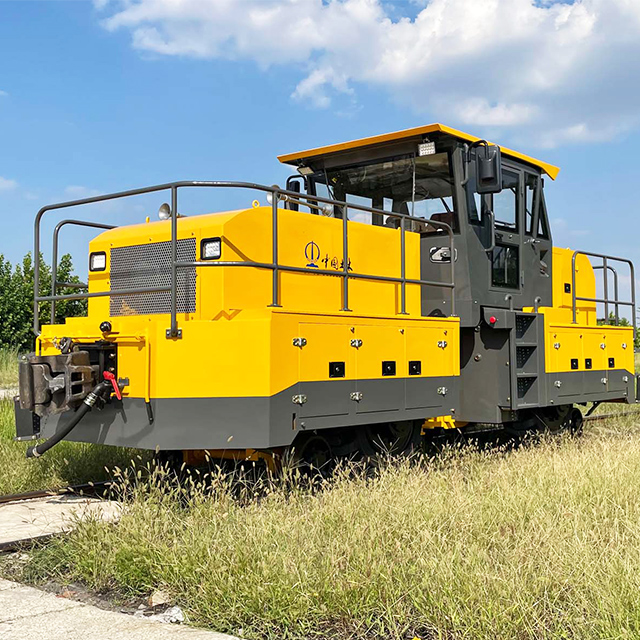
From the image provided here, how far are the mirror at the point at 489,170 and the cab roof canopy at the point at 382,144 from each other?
0.42 meters

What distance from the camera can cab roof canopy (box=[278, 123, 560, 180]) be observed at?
821 cm

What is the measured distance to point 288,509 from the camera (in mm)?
5395

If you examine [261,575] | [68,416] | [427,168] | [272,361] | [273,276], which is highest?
[427,168]

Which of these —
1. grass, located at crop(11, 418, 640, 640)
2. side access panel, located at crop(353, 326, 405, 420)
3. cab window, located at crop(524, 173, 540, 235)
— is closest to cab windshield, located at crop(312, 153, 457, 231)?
cab window, located at crop(524, 173, 540, 235)

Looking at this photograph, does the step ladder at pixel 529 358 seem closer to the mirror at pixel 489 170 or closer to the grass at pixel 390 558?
the mirror at pixel 489 170

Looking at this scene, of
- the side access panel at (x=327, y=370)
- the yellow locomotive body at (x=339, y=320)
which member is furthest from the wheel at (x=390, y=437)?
the side access panel at (x=327, y=370)

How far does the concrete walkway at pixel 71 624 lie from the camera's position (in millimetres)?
3896

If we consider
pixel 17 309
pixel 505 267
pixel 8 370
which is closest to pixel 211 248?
pixel 505 267

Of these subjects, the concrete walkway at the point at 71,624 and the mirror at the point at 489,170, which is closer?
the concrete walkway at the point at 71,624

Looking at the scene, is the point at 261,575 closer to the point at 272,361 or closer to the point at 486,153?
the point at 272,361

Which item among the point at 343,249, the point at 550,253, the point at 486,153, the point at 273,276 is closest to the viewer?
the point at 273,276

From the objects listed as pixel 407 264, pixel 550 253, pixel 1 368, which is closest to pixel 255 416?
pixel 407 264

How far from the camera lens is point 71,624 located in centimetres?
407

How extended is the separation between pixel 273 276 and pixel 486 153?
9.59 ft
